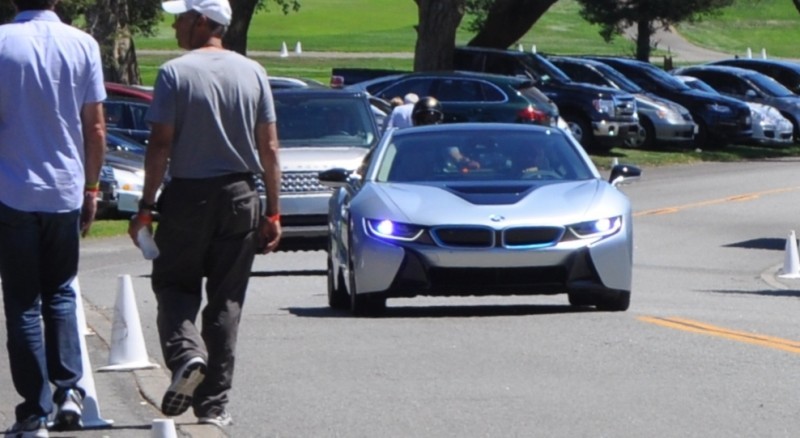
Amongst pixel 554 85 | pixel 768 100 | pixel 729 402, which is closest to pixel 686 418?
pixel 729 402

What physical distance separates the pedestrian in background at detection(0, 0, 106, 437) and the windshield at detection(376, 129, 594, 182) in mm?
5654

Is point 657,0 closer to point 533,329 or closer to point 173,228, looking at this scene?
point 533,329

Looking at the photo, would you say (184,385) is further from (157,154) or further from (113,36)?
(113,36)

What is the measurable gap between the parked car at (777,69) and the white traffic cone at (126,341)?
129ft

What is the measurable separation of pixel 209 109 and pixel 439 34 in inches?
1181

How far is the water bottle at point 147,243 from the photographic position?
25.0ft

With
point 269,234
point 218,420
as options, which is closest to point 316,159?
point 269,234

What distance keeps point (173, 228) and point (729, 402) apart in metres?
2.76

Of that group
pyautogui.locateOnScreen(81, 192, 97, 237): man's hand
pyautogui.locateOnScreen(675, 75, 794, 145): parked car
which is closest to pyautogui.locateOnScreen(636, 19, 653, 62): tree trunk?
pyautogui.locateOnScreen(675, 75, 794, 145): parked car

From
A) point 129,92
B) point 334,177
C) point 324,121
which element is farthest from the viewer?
point 129,92

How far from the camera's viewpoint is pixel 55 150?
7219mm

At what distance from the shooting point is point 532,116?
1156 inches

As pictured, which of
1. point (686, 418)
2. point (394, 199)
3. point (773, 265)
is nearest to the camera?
point (686, 418)

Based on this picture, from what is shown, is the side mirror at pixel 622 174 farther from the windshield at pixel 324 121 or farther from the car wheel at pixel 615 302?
the windshield at pixel 324 121
